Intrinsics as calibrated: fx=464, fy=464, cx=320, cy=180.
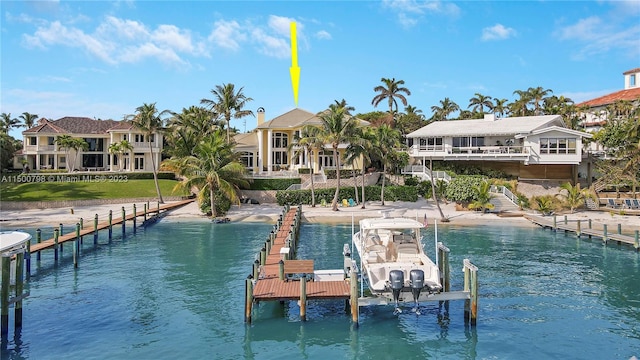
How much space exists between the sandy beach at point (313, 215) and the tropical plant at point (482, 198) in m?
0.86

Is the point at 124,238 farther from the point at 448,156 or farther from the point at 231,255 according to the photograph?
the point at 448,156

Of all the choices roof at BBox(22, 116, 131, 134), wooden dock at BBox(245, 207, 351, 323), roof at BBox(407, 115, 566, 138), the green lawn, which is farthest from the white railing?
roof at BBox(22, 116, 131, 134)

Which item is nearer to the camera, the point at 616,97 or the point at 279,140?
the point at 279,140

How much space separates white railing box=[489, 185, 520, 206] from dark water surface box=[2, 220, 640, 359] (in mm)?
17482

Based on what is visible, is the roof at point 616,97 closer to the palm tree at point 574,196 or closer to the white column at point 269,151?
the palm tree at point 574,196

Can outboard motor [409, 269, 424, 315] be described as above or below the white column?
below

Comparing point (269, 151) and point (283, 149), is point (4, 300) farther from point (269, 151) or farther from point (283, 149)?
point (283, 149)

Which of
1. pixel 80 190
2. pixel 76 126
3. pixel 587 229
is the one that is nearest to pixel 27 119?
pixel 76 126

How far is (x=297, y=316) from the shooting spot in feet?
61.9

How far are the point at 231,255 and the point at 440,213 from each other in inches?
894

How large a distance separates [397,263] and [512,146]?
126 ft

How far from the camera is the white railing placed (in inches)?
1900

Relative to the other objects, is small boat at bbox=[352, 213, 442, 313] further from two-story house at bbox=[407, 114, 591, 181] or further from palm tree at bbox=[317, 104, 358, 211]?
two-story house at bbox=[407, 114, 591, 181]

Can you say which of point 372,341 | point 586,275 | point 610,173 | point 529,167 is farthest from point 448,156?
point 372,341
